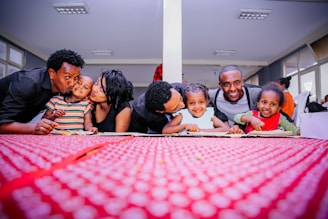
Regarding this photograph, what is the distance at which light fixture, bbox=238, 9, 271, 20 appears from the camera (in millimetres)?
3573

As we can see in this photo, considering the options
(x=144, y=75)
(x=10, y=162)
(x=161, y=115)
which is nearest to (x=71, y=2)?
(x=161, y=115)

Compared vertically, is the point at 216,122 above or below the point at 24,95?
below

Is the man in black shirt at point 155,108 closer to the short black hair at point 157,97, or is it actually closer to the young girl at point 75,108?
the short black hair at point 157,97

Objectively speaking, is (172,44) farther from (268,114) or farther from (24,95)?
(24,95)

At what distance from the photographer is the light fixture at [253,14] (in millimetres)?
3573


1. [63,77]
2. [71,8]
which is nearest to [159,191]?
[63,77]

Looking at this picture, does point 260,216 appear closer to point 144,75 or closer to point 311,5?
point 311,5

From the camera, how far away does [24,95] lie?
45.3 inches

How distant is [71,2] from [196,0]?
1987 mm

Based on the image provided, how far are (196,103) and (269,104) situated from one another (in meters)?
0.52

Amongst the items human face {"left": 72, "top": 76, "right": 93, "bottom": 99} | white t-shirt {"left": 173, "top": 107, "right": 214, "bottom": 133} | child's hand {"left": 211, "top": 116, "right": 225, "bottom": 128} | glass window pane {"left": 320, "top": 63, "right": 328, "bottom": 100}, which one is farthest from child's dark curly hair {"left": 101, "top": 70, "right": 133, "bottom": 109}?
glass window pane {"left": 320, "top": 63, "right": 328, "bottom": 100}

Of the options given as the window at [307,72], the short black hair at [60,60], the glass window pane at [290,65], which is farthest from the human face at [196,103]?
the glass window pane at [290,65]

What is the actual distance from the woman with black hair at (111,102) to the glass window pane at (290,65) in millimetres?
5607

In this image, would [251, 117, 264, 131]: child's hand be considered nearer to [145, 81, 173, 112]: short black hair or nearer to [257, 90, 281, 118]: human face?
[257, 90, 281, 118]: human face
